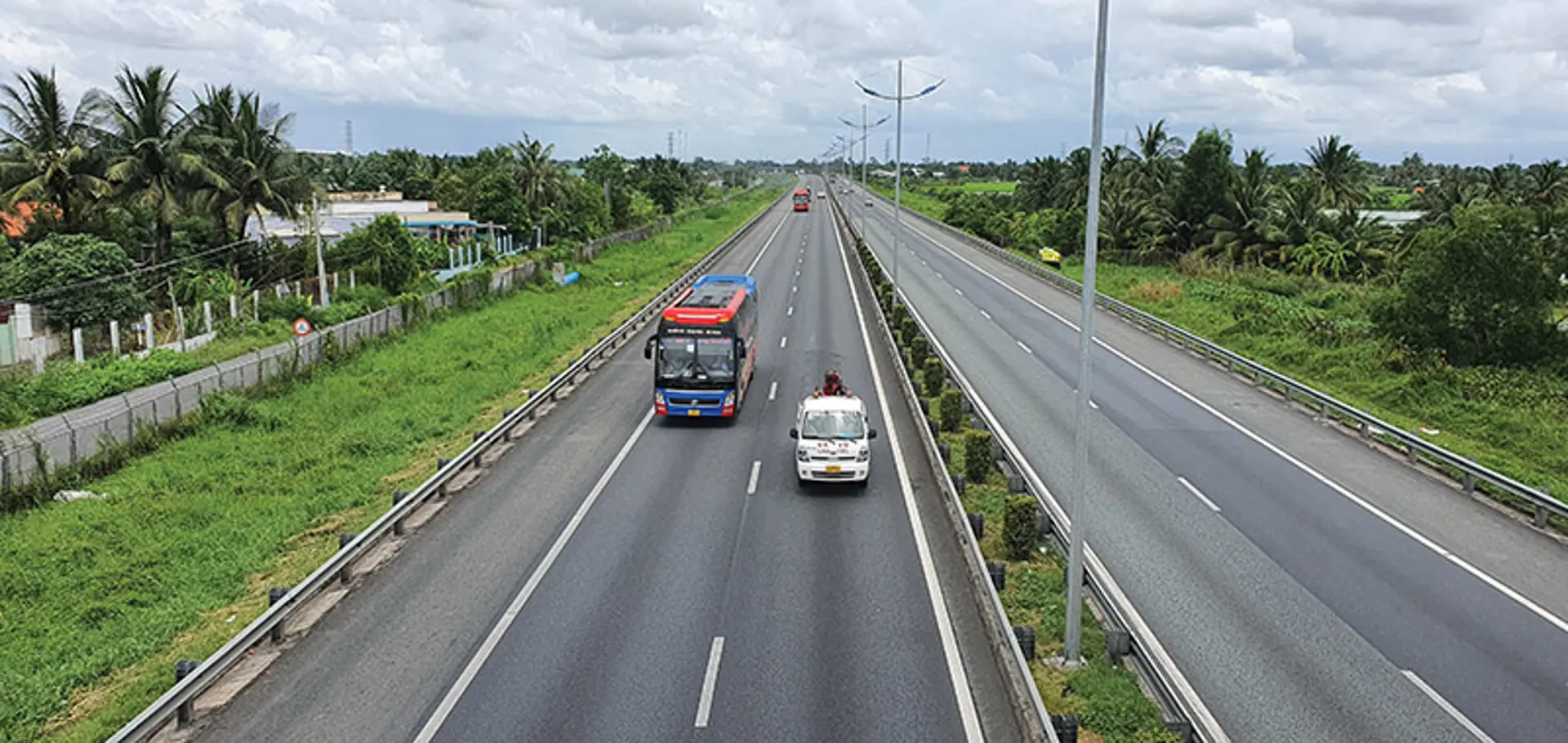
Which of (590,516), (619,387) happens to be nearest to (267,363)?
(619,387)

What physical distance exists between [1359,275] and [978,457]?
4470 cm

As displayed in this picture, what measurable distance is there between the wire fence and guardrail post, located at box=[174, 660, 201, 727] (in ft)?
40.6

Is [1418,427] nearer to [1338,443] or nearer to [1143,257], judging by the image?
[1338,443]

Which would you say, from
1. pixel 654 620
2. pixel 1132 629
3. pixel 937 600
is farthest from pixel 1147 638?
pixel 654 620

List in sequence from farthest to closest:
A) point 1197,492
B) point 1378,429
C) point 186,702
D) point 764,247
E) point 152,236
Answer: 1. point 764,247
2. point 152,236
3. point 1378,429
4. point 1197,492
5. point 186,702

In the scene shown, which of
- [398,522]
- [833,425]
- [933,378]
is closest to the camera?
[398,522]

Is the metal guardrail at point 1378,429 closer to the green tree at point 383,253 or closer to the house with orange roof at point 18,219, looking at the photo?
the green tree at point 383,253

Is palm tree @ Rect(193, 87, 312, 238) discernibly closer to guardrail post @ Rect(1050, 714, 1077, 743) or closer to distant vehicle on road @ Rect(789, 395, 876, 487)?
distant vehicle on road @ Rect(789, 395, 876, 487)

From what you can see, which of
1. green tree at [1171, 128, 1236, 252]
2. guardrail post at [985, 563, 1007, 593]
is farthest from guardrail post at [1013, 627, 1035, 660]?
green tree at [1171, 128, 1236, 252]

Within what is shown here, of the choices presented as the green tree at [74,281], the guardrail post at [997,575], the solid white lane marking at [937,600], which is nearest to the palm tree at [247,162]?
the green tree at [74,281]

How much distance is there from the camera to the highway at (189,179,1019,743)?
43.8 feet

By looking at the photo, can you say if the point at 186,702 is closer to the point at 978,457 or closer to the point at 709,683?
the point at 709,683

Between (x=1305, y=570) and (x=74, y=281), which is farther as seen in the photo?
(x=74, y=281)

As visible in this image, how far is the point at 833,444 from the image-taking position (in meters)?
22.8
